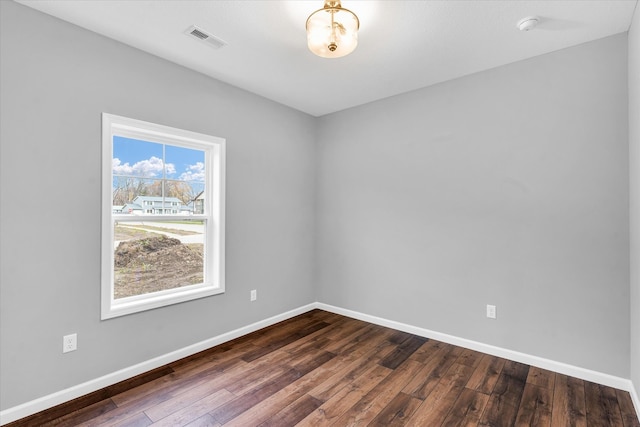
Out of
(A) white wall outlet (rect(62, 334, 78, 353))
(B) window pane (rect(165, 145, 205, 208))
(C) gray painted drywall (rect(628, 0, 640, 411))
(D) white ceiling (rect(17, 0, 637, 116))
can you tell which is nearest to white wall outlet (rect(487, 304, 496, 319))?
(C) gray painted drywall (rect(628, 0, 640, 411))

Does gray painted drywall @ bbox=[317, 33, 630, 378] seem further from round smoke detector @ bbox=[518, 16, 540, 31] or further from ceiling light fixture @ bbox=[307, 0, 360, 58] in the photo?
ceiling light fixture @ bbox=[307, 0, 360, 58]

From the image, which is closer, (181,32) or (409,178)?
(181,32)

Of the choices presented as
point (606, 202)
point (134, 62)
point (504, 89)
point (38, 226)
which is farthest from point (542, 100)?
point (38, 226)

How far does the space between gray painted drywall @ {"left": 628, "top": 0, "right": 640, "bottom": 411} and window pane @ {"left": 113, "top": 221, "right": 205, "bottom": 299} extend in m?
3.55

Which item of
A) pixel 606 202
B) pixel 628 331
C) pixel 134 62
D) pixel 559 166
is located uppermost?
pixel 134 62

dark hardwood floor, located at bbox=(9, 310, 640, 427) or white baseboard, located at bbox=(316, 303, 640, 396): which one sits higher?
white baseboard, located at bbox=(316, 303, 640, 396)

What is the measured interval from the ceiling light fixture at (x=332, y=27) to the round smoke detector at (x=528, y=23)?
124 cm

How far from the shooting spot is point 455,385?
2389 mm

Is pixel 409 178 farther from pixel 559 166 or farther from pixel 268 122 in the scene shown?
pixel 268 122

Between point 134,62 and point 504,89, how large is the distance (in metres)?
3.25

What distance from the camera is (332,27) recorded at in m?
1.89

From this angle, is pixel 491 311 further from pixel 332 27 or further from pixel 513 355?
pixel 332 27

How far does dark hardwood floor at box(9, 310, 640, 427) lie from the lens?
1994mm

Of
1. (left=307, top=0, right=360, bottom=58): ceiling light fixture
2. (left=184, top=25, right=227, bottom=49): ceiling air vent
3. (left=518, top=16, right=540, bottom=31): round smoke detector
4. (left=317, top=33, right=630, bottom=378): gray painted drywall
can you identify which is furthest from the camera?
(left=317, top=33, right=630, bottom=378): gray painted drywall
